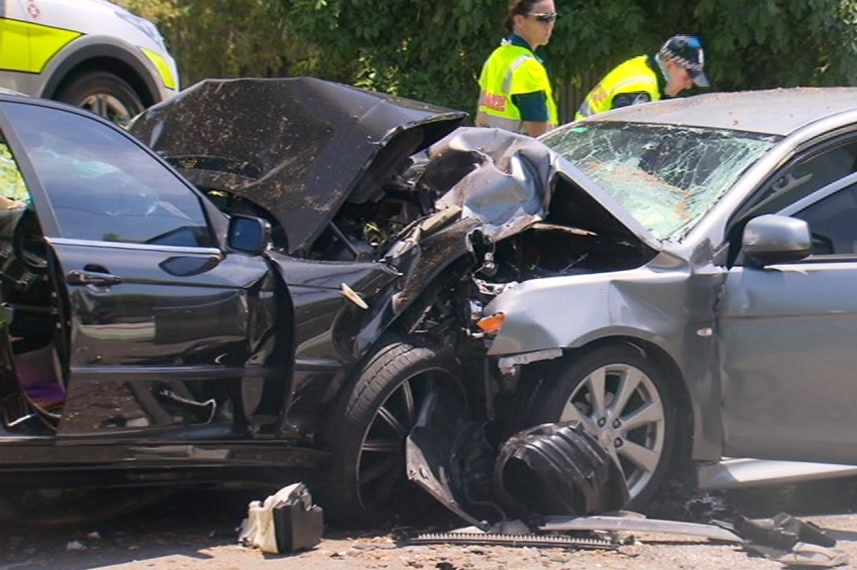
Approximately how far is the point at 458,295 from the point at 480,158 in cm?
72

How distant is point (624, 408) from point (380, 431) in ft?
3.50

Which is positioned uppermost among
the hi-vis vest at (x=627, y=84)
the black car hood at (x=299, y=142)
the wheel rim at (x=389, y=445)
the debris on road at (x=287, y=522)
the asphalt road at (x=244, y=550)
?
the hi-vis vest at (x=627, y=84)

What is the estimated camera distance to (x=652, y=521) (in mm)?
5414

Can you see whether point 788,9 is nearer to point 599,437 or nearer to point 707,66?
point 707,66

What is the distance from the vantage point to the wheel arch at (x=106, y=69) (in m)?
8.67

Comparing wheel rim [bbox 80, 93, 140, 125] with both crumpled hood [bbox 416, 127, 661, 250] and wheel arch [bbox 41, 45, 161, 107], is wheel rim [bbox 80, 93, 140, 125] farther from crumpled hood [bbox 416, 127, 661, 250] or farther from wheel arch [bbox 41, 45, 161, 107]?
crumpled hood [bbox 416, 127, 661, 250]

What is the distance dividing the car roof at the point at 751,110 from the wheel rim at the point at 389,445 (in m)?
1.94

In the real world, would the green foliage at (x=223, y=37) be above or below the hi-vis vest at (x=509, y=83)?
above

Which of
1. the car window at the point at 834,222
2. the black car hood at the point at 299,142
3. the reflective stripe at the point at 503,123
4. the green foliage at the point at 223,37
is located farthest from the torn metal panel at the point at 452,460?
the green foliage at the point at 223,37

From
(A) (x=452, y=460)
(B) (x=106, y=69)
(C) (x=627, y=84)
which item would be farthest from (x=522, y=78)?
(A) (x=452, y=460)

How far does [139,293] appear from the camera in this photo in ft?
15.9

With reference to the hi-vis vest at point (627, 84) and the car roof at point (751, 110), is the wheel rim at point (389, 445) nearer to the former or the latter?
the car roof at point (751, 110)

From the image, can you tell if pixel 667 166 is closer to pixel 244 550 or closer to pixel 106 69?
pixel 244 550

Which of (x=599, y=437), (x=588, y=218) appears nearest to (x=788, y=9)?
(x=588, y=218)
